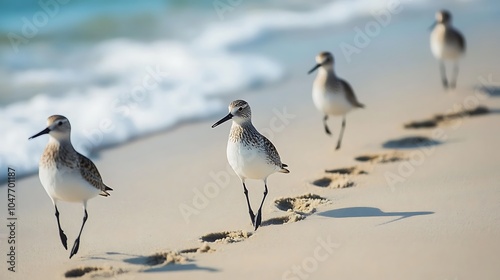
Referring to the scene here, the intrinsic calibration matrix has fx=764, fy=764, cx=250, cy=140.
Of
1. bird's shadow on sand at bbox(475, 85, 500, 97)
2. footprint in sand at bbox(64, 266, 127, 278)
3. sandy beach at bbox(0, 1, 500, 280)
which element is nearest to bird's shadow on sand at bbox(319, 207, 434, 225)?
sandy beach at bbox(0, 1, 500, 280)

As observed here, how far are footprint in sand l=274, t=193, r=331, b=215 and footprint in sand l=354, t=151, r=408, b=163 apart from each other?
3.84ft

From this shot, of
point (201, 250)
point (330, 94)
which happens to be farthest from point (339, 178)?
point (201, 250)

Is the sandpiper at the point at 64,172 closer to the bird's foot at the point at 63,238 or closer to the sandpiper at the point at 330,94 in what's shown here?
the bird's foot at the point at 63,238

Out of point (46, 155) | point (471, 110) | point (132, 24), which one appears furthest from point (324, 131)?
point (132, 24)

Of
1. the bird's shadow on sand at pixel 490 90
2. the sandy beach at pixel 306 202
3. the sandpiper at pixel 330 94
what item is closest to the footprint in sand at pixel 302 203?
the sandy beach at pixel 306 202

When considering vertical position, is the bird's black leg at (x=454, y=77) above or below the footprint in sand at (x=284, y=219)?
above

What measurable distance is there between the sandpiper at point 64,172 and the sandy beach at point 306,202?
464 millimetres

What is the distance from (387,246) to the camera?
5.35 meters

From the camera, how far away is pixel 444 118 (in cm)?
858

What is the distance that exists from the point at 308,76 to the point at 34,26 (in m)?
5.77

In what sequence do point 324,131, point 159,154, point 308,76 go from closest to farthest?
point 159,154 < point 324,131 < point 308,76

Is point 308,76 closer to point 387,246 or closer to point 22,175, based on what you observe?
point 22,175

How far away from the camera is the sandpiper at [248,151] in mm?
5965

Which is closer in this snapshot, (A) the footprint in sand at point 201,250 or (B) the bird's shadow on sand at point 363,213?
(A) the footprint in sand at point 201,250
